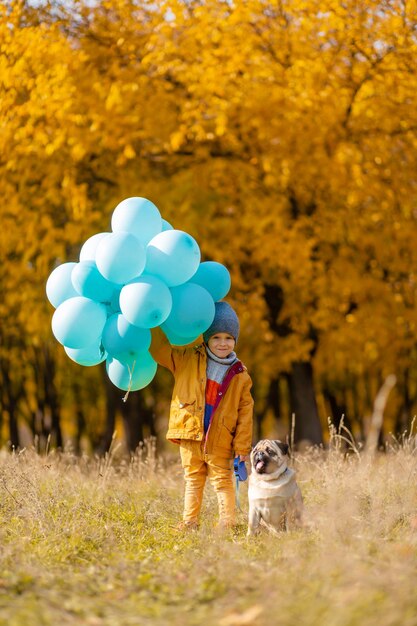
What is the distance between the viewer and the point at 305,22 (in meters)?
10.8

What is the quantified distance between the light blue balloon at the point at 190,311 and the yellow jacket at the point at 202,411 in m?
0.39

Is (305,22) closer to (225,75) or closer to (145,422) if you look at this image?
(225,75)

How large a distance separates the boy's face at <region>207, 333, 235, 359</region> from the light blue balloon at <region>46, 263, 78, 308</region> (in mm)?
1112

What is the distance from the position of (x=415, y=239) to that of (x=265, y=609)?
28.7 feet

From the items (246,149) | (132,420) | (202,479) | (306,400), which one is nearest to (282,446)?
(202,479)

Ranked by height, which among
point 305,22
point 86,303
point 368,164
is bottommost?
point 86,303

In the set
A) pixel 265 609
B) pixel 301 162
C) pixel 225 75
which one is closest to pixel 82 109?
pixel 225 75

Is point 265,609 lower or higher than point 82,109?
lower

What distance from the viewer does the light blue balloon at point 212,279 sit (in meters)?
6.57

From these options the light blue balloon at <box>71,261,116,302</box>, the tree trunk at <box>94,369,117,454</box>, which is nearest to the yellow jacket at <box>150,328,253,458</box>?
the light blue balloon at <box>71,261,116,302</box>

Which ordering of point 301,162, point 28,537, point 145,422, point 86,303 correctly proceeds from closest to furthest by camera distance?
1. point 28,537
2. point 86,303
3. point 301,162
4. point 145,422

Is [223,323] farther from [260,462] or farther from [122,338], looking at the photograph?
[260,462]

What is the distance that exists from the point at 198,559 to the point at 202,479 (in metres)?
1.30

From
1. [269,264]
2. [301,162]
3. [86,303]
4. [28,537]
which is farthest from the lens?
[269,264]
